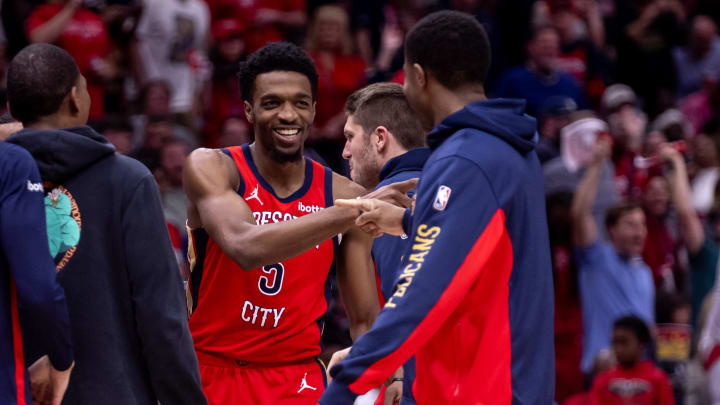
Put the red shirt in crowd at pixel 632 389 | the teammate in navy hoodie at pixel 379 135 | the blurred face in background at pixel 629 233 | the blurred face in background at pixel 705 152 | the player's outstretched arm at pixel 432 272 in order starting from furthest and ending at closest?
1. the blurred face in background at pixel 705 152
2. the blurred face in background at pixel 629 233
3. the red shirt in crowd at pixel 632 389
4. the teammate in navy hoodie at pixel 379 135
5. the player's outstretched arm at pixel 432 272

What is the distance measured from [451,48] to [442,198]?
1.87ft

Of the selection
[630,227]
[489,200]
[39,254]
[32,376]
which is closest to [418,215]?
[489,200]

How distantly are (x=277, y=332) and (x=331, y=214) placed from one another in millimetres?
812

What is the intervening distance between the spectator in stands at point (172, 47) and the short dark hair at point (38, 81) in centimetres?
662

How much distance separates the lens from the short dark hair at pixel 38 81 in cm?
401

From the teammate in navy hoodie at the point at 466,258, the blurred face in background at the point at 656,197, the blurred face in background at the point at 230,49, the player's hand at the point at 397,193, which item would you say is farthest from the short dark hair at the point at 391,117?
the blurred face in background at the point at 230,49

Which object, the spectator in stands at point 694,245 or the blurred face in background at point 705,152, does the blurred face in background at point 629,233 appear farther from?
the blurred face in background at point 705,152

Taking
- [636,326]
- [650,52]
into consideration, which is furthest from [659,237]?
[650,52]

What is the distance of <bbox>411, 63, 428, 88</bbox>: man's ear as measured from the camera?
3695 millimetres

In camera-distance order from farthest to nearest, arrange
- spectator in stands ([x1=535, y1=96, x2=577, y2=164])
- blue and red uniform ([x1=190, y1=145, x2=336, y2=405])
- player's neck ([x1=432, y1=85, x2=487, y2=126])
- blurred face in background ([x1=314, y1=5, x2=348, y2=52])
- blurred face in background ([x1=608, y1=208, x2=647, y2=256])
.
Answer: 1. blurred face in background ([x1=314, y1=5, x2=348, y2=52])
2. spectator in stands ([x1=535, y1=96, x2=577, y2=164])
3. blurred face in background ([x1=608, y1=208, x2=647, y2=256])
4. blue and red uniform ([x1=190, y1=145, x2=336, y2=405])
5. player's neck ([x1=432, y1=85, x2=487, y2=126])

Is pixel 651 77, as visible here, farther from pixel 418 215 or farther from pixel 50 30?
pixel 418 215

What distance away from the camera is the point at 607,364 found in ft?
27.8

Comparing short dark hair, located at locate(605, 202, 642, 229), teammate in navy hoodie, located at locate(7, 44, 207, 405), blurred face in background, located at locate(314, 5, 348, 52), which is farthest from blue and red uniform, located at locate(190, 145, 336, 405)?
blurred face in background, located at locate(314, 5, 348, 52)

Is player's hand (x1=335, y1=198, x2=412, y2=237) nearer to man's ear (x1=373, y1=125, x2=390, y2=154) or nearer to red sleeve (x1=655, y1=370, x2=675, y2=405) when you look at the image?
man's ear (x1=373, y1=125, x2=390, y2=154)
